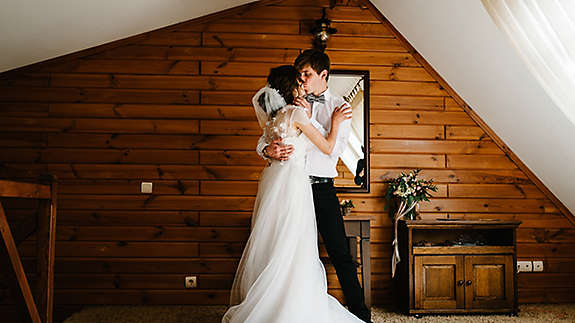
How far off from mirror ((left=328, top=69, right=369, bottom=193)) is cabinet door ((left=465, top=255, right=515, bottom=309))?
97cm

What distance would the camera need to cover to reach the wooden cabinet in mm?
3107

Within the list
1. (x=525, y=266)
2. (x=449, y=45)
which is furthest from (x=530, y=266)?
→ (x=449, y=45)

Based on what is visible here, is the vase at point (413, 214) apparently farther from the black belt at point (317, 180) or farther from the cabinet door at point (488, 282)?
the black belt at point (317, 180)

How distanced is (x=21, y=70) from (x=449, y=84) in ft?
11.3

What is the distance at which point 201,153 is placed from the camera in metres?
3.46

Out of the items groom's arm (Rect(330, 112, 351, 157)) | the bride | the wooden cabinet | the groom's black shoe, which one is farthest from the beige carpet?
groom's arm (Rect(330, 112, 351, 157))

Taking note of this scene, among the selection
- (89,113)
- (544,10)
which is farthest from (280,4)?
(544,10)

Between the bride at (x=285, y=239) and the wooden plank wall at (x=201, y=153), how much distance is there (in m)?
1.03

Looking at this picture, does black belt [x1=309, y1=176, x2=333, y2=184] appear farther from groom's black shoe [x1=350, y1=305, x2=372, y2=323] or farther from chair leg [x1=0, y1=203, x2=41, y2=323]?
chair leg [x1=0, y1=203, x2=41, y2=323]

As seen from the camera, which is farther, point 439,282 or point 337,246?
point 439,282

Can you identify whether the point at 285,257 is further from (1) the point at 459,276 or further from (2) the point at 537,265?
(2) the point at 537,265

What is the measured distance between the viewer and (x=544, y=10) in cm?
223

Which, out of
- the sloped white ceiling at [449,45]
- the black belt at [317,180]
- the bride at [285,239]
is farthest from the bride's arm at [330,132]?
the sloped white ceiling at [449,45]

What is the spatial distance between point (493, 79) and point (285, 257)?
6.92 feet
